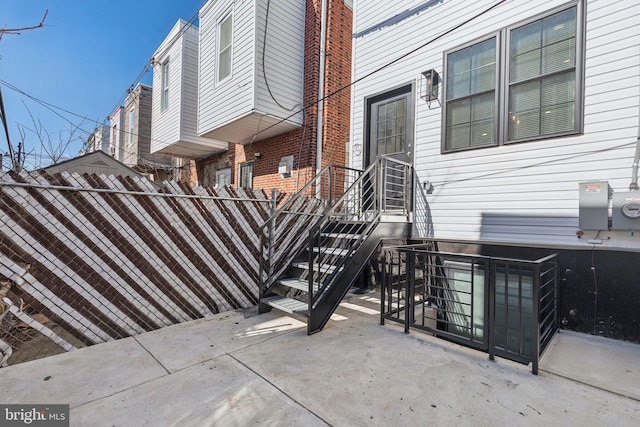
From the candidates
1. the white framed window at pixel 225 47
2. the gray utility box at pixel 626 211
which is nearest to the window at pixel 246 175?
the white framed window at pixel 225 47

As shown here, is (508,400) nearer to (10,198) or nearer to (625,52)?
(625,52)

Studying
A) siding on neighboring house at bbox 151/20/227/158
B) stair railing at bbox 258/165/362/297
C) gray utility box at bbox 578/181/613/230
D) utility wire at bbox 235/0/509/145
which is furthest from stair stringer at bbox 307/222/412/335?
siding on neighboring house at bbox 151/20/227/158

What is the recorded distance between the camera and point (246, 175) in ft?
27.8

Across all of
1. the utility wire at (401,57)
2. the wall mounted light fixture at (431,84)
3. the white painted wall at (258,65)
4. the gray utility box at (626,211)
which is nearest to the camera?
the gray utility box at (626,211)

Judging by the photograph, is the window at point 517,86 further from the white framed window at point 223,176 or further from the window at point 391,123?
the white framed window at point 223,176

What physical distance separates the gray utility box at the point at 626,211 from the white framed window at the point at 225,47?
7205 mm

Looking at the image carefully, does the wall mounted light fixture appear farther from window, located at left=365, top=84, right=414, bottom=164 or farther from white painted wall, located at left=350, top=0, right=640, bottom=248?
window, located at left=365, top=84, right=414, bottom=164

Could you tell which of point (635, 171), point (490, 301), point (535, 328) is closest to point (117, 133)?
point (490, 301)

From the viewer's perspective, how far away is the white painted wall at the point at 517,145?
3318 millimetres

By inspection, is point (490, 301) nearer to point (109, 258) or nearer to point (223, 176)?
point (109, 258)

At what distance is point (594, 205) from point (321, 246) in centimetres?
339

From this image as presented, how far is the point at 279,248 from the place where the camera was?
4.87m

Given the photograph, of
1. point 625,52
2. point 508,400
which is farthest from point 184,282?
point 625,52

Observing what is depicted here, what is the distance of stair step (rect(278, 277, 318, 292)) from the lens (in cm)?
382
